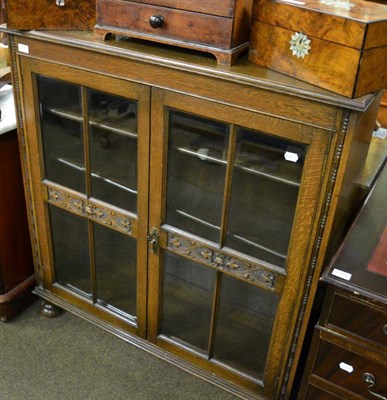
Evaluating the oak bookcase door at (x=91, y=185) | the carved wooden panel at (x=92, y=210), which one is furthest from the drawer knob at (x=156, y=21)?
the carved wooden panel at (x=92, y=210)

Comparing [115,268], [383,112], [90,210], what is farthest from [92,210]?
[383,112]

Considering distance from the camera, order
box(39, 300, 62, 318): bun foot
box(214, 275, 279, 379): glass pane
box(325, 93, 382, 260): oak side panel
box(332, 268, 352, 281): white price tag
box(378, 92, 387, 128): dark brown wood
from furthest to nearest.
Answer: box(378, 92, 387, 128): dark brown wood, box(39, 300, 62, 318): bun foot, box(214, 275, 279, 379): glass pane, box(332, 268, 352, 281): white price tag, box(325, 93, 382, 260): oak side panel

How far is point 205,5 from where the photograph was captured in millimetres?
1096

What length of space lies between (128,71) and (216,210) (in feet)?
1.39

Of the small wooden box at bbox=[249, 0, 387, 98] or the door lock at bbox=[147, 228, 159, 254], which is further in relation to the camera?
the door lock at bbox=[147, 228, 159, 254]

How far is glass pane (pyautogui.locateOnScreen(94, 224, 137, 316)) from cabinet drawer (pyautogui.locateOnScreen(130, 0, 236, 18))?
0.71 m

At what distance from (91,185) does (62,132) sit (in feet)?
0.59

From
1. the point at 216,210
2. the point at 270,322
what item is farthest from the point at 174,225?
the point at 270,322

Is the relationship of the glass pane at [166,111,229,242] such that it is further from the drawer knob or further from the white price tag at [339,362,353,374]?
the white price tag at [339,362,353,374]

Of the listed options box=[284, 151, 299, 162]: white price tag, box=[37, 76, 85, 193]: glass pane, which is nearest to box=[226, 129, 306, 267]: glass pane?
box=[284, 151, 299, 162]: white price tag

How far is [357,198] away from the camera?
4.77ft

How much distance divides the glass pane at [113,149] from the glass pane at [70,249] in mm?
184

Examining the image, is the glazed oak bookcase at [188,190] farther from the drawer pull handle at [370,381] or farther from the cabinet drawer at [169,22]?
the drawer pull handle at [370,381]

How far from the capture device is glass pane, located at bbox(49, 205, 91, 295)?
64.9 inches
